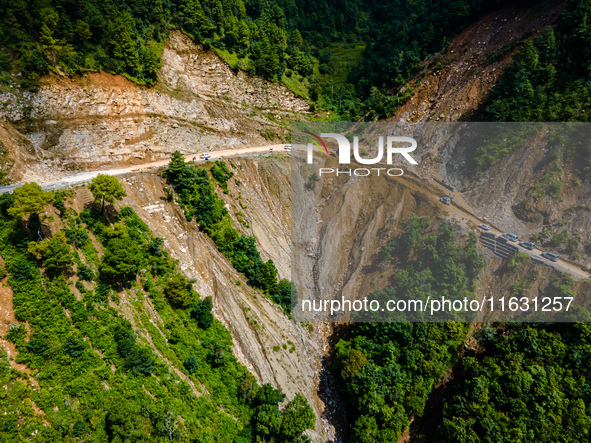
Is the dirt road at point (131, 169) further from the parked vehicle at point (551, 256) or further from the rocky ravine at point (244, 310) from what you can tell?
the parked vehicle at point (551, 256)

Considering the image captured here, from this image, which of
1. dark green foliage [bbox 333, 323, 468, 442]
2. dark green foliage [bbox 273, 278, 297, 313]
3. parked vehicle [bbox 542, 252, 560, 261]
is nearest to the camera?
dark green foliage [bbox 333, 323, 468, 442]

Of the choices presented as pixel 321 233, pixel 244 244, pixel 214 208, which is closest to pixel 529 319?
pixel 321 233

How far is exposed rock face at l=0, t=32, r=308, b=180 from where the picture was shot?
45312 mm

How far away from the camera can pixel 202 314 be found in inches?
1581

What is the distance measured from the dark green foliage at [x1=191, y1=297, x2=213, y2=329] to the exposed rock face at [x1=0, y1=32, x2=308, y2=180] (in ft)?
79.8

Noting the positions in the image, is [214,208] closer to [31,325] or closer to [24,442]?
[31,325]

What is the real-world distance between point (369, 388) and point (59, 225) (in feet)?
124

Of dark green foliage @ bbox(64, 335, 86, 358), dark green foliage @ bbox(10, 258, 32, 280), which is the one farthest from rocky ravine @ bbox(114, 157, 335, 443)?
dark green foliage @ bbox(64, 335, 86, 358)

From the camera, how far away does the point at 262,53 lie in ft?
222

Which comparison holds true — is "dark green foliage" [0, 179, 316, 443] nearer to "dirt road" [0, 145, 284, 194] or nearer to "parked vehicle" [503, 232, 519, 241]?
"dirt road" [0, 145, 284, 194]

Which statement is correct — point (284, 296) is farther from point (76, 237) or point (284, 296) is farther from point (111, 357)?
point (76, 237)

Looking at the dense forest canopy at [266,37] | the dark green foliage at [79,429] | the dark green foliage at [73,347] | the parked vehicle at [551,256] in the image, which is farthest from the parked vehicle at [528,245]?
the dark green foliage at [79,429]

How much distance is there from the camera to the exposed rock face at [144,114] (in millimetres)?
45312

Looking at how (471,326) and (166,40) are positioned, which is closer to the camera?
(471,326)
